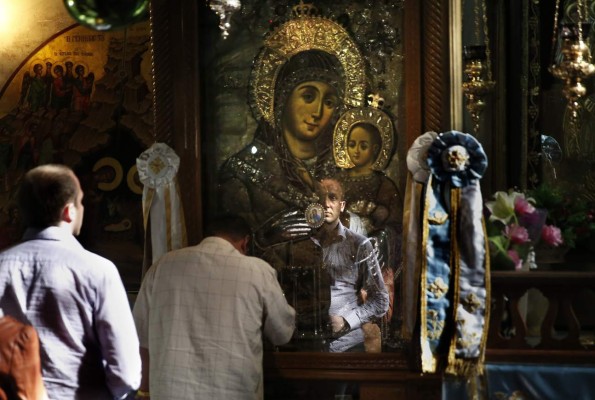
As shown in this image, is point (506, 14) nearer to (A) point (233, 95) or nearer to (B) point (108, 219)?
(A) point (233, 95)

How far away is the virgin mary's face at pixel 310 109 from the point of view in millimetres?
7555

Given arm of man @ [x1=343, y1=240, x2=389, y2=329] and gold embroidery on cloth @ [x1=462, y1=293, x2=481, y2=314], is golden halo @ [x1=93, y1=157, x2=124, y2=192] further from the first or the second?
gold embroidery on cloth @ [x1=462, y1=293, x2=481, y2=314]

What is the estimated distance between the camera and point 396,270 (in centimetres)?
730

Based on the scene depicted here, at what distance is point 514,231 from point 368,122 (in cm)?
119

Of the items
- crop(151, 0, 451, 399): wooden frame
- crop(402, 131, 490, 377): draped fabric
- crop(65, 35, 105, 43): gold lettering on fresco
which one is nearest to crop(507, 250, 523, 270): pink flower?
crop(402, 131, 490, 377): draped fabric

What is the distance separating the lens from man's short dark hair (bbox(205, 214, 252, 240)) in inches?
272

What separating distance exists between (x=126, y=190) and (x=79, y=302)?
692 centimetres

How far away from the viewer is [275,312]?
6762mm

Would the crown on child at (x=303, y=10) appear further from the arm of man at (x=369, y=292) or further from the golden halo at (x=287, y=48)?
the arm of man at (x=369, y=292)

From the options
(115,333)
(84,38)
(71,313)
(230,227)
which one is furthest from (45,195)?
(84,38)

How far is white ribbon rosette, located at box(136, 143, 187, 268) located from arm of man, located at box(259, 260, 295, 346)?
0.84 meters

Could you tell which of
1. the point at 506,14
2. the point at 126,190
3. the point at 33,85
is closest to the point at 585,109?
the point at 506,14

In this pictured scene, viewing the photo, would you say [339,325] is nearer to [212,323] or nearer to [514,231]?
[212,323]

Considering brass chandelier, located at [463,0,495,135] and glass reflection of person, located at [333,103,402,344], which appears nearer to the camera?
glass reflection of person, located at [333,103,402,344]
